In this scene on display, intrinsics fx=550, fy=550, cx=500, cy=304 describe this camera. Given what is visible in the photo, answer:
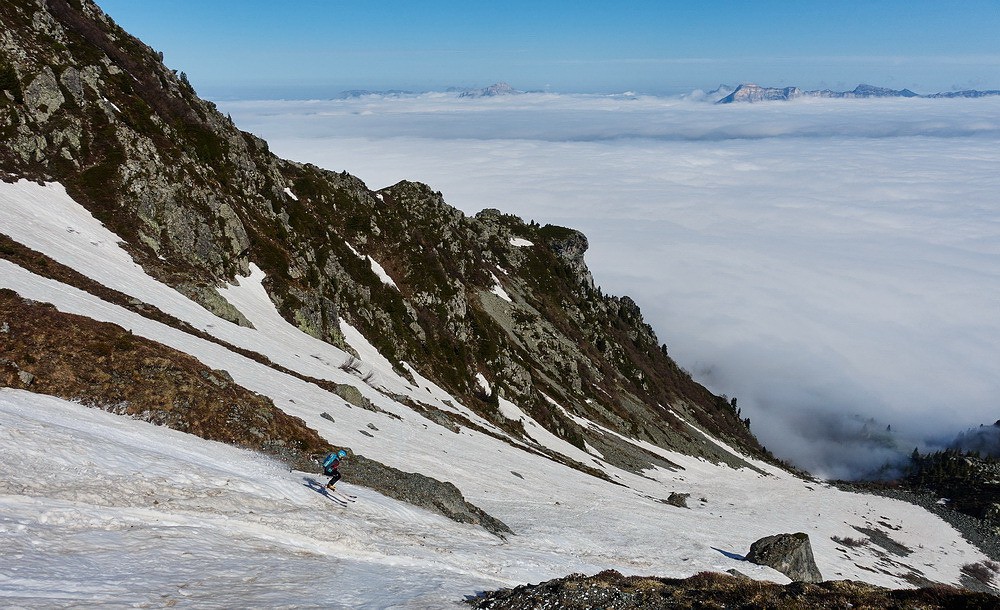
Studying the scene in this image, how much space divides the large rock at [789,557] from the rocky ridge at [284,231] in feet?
144

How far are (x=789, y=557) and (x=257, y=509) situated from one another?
3676 centimetres

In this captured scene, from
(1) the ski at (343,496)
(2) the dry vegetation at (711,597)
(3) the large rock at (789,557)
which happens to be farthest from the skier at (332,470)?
(3) the large rock at (789,557)

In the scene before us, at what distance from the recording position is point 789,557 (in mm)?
39438

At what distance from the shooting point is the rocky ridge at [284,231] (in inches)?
2226

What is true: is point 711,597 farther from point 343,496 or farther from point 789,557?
point 789,557

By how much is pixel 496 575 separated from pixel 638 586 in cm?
A: 589

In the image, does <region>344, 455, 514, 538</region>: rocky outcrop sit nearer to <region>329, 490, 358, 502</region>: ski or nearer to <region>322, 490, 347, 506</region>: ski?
<region>329, 490, 358, 502</region>: ski

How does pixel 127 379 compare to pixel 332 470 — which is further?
pixel 127 379

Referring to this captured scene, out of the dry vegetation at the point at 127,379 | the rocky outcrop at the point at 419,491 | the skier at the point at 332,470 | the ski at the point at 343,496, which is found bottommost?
the rocky outcrop at the point at 419,491

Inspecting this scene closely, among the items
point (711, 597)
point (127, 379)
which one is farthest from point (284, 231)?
point (711, 597)

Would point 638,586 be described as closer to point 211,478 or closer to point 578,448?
point 211,478

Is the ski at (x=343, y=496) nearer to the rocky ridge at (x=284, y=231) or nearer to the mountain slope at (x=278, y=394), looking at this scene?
the mountain slope at (x=278, y=394)

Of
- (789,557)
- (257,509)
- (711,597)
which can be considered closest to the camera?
(711,597)

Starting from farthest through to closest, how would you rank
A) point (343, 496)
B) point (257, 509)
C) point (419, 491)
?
point (419, 491) → point (343, 496) → point (257, 509)
